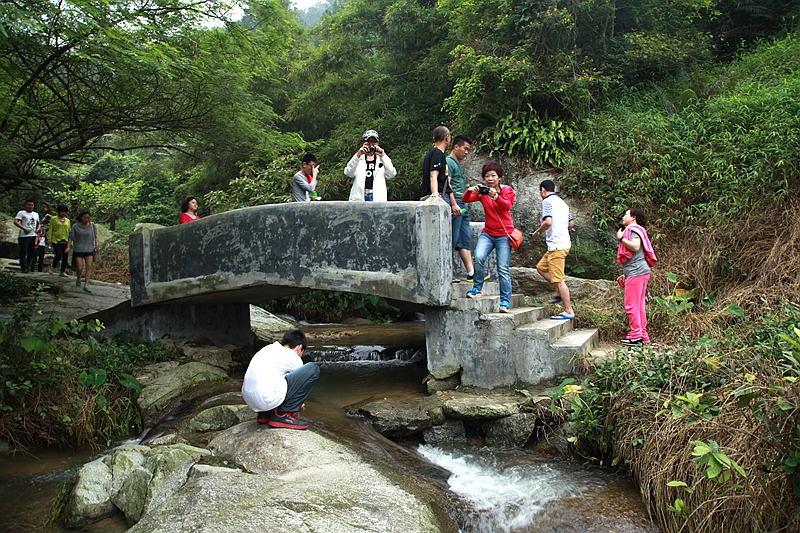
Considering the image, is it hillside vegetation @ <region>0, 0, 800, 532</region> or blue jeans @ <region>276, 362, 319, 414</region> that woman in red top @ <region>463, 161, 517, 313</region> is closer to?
hillside vegetation @ <region>0, 0, 800, 532</region>

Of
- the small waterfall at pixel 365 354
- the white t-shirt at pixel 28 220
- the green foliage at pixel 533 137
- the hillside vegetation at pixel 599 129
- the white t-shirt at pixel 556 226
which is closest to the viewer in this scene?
the hillside vegetation at pixel 599 129

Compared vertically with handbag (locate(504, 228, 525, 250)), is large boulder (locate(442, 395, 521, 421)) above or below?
below

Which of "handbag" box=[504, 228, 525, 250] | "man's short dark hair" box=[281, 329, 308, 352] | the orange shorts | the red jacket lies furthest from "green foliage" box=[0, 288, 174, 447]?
the orange shorts

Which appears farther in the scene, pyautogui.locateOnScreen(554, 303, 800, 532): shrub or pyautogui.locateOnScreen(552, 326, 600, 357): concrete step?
pyautogui.locateOnScreen(552, 326, 600, 357): concrete step

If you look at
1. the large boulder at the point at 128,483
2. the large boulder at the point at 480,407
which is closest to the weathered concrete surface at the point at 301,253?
the large boulder at the point at 480,407

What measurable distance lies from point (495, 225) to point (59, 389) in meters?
5.58

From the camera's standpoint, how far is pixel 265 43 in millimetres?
10133

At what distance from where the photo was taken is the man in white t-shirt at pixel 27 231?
43.3 ft

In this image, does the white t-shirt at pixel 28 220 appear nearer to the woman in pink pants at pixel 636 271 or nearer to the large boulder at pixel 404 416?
the large boulder at pixel 404 416

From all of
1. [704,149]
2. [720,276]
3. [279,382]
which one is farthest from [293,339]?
[704,149]

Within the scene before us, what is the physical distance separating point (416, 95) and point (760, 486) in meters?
13.0

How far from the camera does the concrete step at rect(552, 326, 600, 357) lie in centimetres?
654

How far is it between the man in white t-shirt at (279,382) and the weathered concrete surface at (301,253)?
165cm

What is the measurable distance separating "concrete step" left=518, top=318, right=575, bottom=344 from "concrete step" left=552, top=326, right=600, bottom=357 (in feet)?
0.22
